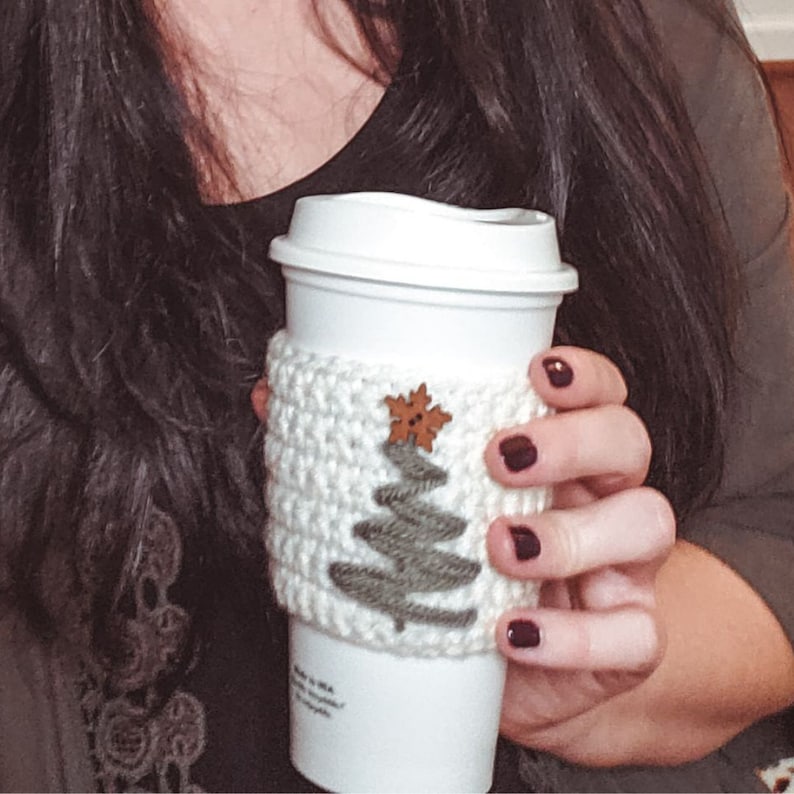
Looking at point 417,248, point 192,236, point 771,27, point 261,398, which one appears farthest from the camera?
point 771,27

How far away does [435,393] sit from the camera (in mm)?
379

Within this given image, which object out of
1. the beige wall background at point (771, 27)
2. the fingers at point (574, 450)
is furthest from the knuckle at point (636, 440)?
the beige wall background at point (771, 27)

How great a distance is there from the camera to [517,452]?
0.39 metres

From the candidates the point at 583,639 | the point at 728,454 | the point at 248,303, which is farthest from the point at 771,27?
the point at 583,639

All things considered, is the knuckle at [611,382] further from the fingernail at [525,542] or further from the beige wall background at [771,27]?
the beige wall background at [771,27]

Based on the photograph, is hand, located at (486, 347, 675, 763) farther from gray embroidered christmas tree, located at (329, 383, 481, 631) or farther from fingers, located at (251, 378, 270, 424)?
fingers, located at (251, 378, 270, 424)

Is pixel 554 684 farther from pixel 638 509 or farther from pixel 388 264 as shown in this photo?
pixel 388 264

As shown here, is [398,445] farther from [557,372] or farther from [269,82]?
[269,82]

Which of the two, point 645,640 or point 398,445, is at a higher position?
point 398,445

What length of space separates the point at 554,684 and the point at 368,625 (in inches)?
7.2

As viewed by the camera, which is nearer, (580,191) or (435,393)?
(435,393)

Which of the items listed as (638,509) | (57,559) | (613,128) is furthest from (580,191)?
(57,559)

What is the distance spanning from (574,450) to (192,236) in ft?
0.94

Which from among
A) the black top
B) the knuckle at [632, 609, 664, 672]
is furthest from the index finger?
the black top
